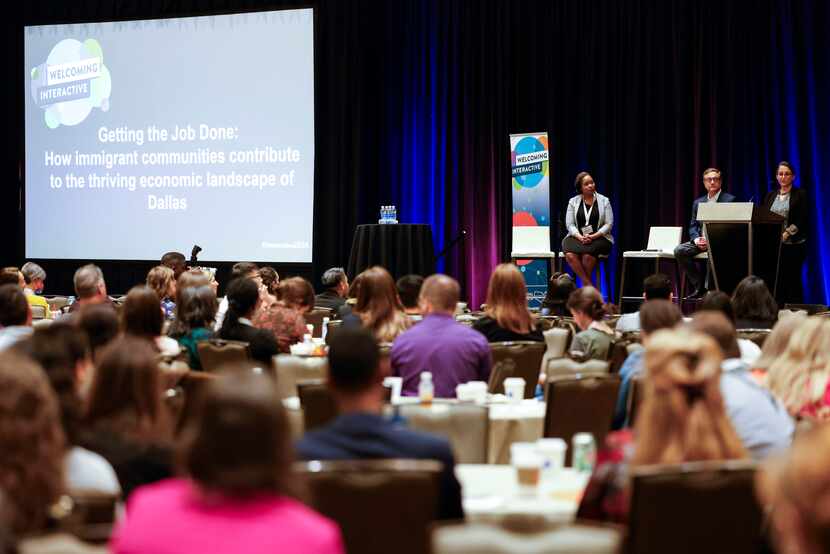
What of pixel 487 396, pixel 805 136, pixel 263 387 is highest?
pixel 805 136

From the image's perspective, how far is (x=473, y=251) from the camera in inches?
579

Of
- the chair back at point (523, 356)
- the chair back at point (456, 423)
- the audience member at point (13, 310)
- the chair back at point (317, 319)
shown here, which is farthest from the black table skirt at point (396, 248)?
the chair back at point (456, 423)

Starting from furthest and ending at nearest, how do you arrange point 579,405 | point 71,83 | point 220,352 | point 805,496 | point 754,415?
point 71,83
point 220,352
point 579,405
point 754,415
point 805,496

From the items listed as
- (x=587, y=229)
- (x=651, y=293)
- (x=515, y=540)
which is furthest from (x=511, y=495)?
(x=587, y=229)

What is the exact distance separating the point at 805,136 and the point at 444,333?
28.4 feet

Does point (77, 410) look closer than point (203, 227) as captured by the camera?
Yes

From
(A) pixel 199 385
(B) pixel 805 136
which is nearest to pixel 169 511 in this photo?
(A) pixel 199 385

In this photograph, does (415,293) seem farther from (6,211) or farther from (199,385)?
(6,211)

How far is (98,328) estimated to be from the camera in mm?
4410

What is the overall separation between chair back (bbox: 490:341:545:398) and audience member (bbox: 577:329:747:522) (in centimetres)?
309

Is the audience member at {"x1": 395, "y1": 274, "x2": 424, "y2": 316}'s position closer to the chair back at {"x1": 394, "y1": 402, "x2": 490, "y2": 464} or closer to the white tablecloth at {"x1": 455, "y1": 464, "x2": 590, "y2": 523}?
the chair back at {"x1": 394, "y1": 402, "x2": 490, "y2": 464}

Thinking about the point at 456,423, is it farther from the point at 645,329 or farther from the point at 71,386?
the point at 71,386

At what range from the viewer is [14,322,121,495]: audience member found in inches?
108

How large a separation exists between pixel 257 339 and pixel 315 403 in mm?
1932
